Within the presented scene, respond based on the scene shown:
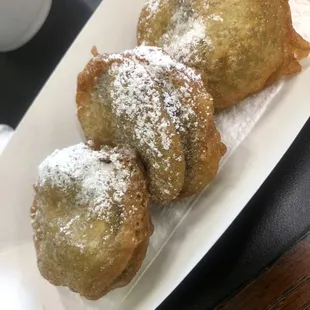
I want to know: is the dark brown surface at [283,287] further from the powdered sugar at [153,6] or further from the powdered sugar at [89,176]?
the powdered sugar at [153,6]

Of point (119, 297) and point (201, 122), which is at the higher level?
point (201, 122)

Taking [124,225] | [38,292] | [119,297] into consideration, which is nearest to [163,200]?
[124,225]

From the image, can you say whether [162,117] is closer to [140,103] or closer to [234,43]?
[140,103]

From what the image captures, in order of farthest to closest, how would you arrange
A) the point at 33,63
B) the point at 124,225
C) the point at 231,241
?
1. the point at 33,63
2. the point at 231,241
3. the point at 124,225

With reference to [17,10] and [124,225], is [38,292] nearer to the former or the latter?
[124,225]

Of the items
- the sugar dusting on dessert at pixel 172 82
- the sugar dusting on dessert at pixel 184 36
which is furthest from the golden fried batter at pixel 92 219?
the sugar dusting on dessert at pixel 184 36

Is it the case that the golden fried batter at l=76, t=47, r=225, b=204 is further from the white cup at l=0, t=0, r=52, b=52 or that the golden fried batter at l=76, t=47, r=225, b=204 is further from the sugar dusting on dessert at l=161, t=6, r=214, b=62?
the white cup at l=0, t=0, r=52, b=52

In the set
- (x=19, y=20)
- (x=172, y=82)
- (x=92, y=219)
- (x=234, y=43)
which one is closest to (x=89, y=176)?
(x=92, y=219)
